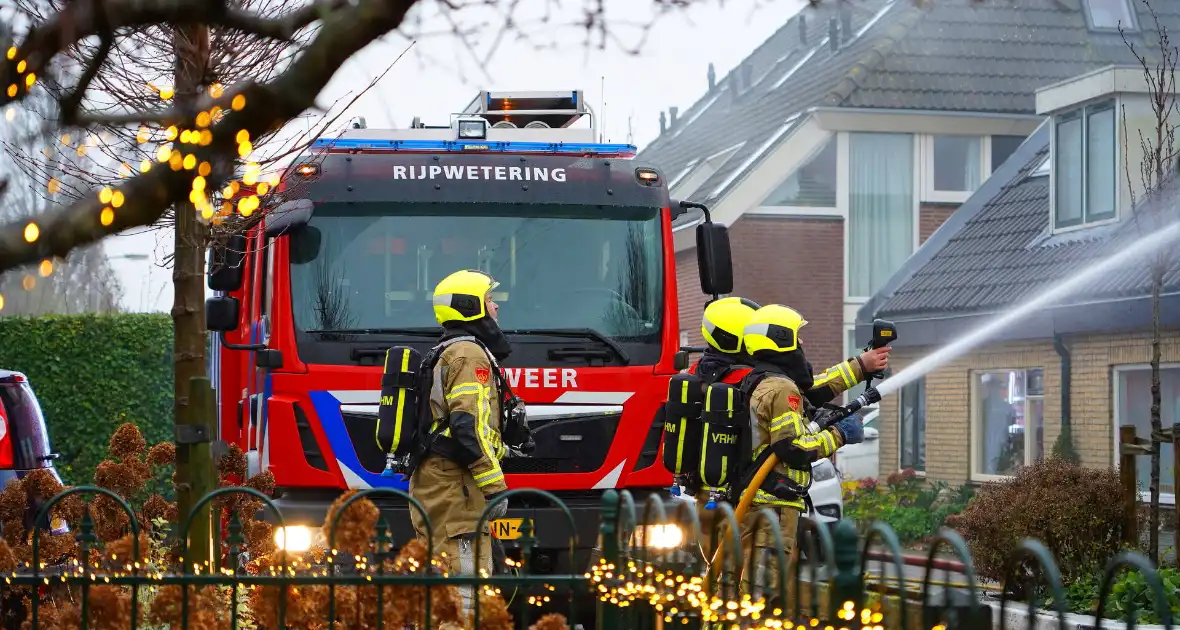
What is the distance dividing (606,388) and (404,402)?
1.51m

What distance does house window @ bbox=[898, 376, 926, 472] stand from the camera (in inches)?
803

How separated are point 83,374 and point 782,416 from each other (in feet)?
41.0

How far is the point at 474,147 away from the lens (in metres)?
9.45

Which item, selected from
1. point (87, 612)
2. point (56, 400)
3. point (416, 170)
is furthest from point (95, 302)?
point (87, 612)

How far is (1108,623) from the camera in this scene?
8.47 m

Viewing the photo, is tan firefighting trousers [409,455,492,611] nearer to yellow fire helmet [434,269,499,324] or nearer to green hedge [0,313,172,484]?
yellow fire helmet [434,269,499,324]

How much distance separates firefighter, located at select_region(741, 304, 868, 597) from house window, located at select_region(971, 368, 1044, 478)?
34.1 ft

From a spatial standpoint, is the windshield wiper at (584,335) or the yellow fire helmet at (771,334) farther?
the windshield wiper at (584,335)

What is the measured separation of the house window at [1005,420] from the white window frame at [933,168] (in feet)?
28.3

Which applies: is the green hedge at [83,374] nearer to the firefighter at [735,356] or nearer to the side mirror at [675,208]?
the side mirror at [675,208]


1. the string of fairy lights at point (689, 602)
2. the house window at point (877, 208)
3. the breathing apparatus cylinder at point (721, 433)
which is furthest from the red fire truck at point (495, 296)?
the house window at point (877, 208)

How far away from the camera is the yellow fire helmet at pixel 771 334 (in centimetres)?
761

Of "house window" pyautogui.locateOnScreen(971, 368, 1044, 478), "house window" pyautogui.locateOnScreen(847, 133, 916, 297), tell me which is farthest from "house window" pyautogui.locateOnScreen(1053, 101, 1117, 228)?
"house window" pyautogui.locateOnScreen(847, 133, 916, 297)

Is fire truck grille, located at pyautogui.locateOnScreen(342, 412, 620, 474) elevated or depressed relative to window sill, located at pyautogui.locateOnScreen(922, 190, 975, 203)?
depressed
